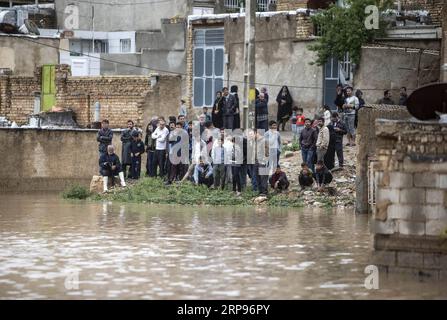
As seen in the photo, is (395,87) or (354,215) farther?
(395,87)

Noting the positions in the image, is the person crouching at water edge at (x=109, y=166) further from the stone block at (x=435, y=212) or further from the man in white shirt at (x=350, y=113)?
the stone block at (x=435, y=212)

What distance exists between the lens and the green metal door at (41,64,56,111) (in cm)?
4656

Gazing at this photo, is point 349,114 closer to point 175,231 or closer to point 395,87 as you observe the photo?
point 395,87

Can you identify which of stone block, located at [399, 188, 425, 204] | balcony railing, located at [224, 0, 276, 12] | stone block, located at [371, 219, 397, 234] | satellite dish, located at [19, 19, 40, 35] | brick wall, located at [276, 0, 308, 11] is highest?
balcony railing, located at [224, 0, 276, 12]

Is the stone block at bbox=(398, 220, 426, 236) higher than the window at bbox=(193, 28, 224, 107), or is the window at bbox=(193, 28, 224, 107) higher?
the window at bbox=(193, 28, 224, 107)

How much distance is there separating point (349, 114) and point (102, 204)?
25.5 feet

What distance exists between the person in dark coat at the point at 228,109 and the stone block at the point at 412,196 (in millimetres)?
17260

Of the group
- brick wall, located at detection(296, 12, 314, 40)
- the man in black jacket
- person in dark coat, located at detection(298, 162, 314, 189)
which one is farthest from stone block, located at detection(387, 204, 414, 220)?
brick wall, located at detection(296, 12, 314, 40)

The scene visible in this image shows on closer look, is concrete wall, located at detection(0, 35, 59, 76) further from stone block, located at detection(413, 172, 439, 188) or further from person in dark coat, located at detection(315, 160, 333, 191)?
stone block, located at detection(413, 172, 439, 188)

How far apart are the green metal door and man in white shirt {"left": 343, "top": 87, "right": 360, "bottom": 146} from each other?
51.0 ft

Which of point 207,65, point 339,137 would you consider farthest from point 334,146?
point 207,65
